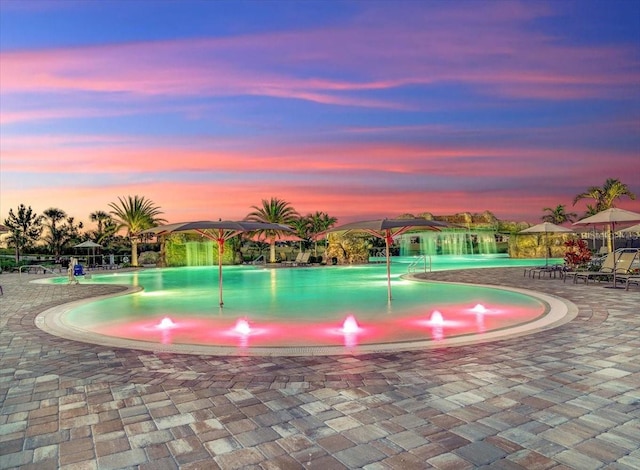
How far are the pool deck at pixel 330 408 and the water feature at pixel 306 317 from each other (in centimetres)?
104

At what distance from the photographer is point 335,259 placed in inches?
1318

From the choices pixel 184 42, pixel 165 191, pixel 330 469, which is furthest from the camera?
pixel 165 191

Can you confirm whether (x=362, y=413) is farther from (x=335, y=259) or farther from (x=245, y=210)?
(x=245, y=210)

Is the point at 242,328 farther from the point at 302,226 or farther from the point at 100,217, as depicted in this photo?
the point at 100,217

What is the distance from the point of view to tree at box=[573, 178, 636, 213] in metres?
35.3

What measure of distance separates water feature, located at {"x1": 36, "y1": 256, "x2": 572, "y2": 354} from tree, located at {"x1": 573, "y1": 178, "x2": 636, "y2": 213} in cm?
2715

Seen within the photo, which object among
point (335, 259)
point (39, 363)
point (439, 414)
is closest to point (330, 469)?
point (439, 414)

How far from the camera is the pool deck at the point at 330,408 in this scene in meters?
3.12

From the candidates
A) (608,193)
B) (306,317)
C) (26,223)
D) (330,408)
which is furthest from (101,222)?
(330,408)

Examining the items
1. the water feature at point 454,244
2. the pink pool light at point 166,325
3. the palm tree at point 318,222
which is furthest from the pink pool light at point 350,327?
the water feature at point 454,244

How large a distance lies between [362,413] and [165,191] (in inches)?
1555

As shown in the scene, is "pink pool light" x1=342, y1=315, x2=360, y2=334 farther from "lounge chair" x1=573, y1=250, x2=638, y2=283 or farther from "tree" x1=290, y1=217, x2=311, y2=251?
"tree" x1=290, y1=217, x2=311, y2=251

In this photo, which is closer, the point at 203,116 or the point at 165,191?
the point at 203,116

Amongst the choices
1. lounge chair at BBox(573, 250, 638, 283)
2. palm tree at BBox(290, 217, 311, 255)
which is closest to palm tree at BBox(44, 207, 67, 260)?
palm tree at BBox(290, 217, 311, 255)
